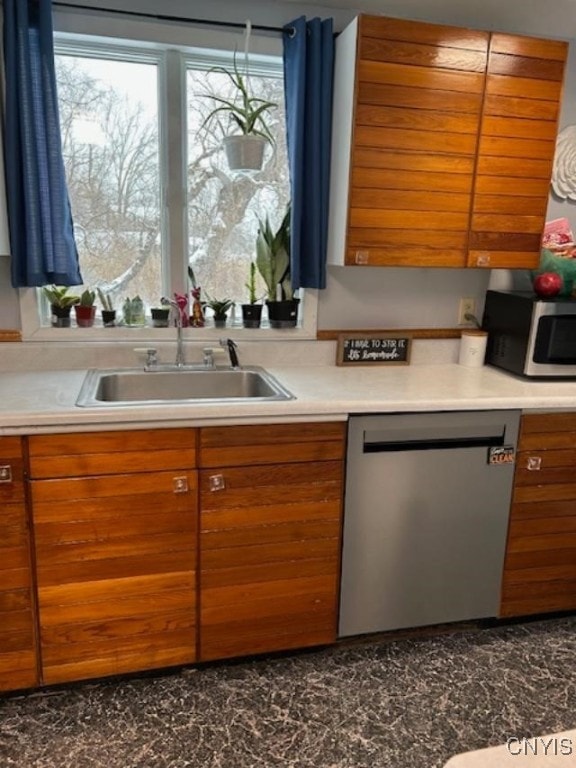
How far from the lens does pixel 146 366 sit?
2289 millimetres

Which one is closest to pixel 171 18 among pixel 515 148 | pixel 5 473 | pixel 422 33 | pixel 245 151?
pixel 245 151

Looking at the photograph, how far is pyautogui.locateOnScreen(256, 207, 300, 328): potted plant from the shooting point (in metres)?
2.39

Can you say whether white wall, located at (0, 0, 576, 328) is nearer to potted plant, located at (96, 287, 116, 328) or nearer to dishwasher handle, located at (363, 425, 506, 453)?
potted plant, located at (96, 287, 116, 328)

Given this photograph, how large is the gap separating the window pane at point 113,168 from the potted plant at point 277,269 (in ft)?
1.43

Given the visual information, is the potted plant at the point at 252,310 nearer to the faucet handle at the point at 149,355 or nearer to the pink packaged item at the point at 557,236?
the faucet handle at the point at 149,355

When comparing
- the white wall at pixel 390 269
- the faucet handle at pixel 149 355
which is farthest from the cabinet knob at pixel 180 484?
the white wall at pixel 390 269

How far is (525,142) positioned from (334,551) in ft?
5.47

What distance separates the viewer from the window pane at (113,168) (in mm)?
2201

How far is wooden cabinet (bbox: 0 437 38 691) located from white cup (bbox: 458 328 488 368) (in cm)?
181

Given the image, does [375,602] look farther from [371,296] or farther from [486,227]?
[486,227]

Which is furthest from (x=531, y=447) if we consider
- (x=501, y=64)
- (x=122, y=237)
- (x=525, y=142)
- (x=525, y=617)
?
(x=122, y=237)

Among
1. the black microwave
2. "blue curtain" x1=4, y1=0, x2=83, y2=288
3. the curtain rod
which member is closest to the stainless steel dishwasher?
the black microwave

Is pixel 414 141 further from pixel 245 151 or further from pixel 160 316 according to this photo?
pixel 160 316

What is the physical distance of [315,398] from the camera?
189 cm
